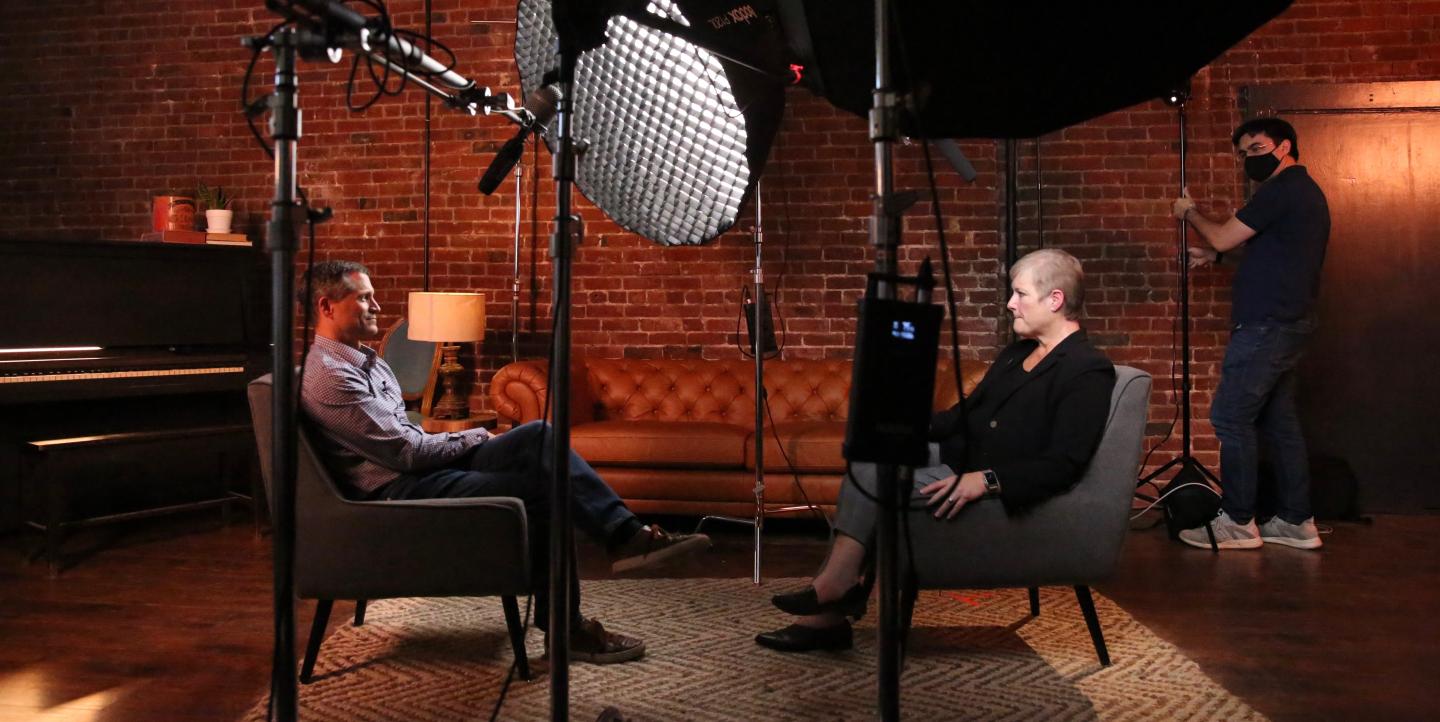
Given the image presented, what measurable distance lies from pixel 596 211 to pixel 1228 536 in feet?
10.8

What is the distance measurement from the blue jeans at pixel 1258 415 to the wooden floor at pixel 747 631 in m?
0.25

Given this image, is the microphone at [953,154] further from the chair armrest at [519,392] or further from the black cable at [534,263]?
the black cable at [534,263]

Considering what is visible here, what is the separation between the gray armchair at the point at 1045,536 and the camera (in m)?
2.36

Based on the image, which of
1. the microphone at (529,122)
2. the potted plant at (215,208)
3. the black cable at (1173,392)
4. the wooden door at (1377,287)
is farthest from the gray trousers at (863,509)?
the potted plant at (215,208)

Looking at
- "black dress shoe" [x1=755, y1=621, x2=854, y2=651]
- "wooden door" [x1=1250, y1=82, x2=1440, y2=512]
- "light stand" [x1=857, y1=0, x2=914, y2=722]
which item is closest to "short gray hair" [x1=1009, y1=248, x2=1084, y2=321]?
"black dress shoe" [x1=755, y1=621, x2=854, y2=651]

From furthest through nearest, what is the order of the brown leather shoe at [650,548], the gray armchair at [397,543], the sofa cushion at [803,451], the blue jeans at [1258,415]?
the sofa cushion at [803,451] < the blue jeans at [1258,415] < the brown leather shoe at [650,548] < the gray armchair at [397,543]

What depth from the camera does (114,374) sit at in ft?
13.7

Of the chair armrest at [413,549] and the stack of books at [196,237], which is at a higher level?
the stack of books at [196,237]

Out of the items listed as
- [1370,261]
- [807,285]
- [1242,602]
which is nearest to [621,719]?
[1242,602]

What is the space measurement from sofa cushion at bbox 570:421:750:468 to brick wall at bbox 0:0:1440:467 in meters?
0.97

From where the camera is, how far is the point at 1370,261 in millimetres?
4820

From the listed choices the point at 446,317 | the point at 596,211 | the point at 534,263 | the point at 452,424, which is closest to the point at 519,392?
the point at 452,424

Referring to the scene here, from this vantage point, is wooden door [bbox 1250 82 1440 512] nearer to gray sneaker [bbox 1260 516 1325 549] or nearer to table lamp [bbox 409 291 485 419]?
gray sneaker [bbox 1260 516 1325 549]

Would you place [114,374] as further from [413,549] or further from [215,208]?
[413,549]
